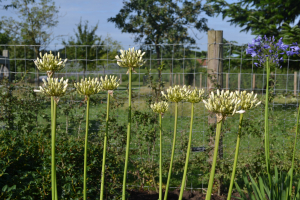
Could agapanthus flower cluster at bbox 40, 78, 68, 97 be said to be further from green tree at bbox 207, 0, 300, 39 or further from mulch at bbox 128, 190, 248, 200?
green tree at bbox 207, 0, 300, 39

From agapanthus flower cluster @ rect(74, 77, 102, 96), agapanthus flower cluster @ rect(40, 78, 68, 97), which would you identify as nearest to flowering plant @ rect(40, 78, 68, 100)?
agapanthus flower cluster @ rect(40, 78, 68, 97)

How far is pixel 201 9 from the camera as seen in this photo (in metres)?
19.5

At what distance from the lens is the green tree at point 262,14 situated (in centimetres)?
1192

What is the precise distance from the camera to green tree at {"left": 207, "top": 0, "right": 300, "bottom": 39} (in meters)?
11.9

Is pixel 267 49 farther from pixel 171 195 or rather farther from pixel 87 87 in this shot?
pixel 171 195

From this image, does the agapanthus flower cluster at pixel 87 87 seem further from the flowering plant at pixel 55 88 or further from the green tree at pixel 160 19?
the green tree at pixel 160 19

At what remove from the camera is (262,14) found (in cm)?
1259

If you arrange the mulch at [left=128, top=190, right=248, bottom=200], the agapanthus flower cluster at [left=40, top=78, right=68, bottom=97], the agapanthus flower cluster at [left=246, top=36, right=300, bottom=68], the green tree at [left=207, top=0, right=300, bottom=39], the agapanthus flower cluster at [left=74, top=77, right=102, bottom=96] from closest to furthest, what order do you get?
the agapanthus flower cluster at [left=40, top=78, right=68, bottom=97]
the agapanthus flower cluster at [left=74, top=77, right=102, bottom=96]
the agapanthus flower cluster at [left=246, top=36, right=300, bottom=68]
the mulch at [left=128, top=190, right=248, bottom=200]
the green tree at [left=207, top=0, right=300, bottom=39]

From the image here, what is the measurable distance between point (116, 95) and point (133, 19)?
51.2ft

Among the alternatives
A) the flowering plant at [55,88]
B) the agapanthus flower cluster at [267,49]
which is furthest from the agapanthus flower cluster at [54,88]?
the agapanthus flower cluster at [267,49]

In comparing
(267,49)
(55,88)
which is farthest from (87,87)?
(267,49)

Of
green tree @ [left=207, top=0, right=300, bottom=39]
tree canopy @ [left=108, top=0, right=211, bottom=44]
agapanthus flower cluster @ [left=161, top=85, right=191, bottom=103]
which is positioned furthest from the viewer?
tree canopy @ [left=108, top=0, right=211, bottom=44]

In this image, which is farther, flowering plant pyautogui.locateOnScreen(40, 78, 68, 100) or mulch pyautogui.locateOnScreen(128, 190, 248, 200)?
mulch pyautogui.locateOnScreen(128, 190, 248, 200)

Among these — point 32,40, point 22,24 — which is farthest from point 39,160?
point 22,24
